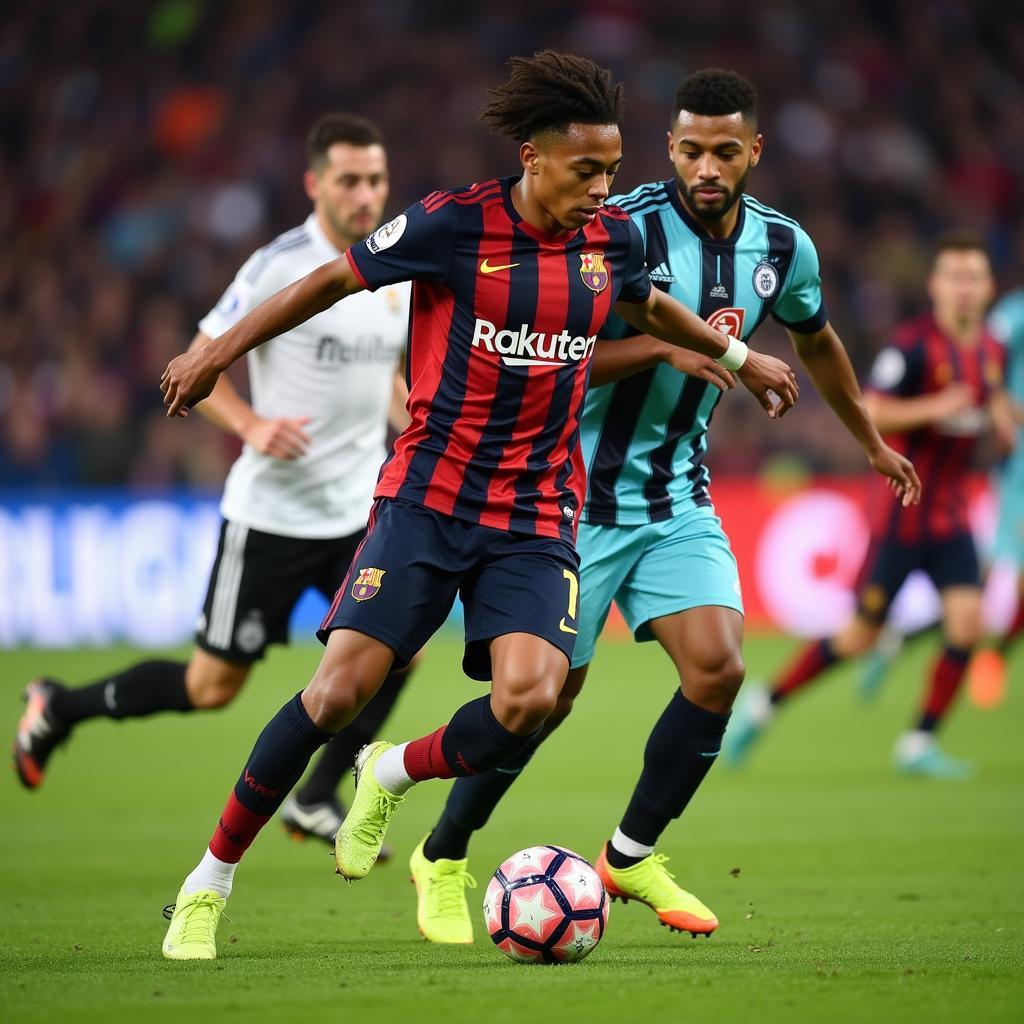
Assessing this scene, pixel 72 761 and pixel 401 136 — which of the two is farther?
pixel 401 136

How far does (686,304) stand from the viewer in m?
5.32

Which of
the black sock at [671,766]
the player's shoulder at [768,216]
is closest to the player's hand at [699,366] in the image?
the player's shoulder at [768,216]

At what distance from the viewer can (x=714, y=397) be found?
543 cm

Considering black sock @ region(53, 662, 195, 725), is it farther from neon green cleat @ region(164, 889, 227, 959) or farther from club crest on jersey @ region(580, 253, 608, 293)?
club crest on jersey @ region(580, 253, 608, 293)

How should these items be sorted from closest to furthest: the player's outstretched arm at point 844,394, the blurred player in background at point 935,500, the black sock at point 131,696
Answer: the player's outstretched arm at point 844,394 → the black sock at point 131,696 → the blurred player in background at point 935,500

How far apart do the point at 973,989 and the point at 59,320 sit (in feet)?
46.7

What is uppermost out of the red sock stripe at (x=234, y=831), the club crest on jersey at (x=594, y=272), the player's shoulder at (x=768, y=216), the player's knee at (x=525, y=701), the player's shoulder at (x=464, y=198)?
the player's shoulder at (x=464, y=198)

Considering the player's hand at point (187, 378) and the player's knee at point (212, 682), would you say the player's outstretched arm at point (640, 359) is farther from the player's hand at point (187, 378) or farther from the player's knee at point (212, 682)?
A: the player's knee at point (212, 682)

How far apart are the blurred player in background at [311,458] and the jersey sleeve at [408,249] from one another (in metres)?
1.98

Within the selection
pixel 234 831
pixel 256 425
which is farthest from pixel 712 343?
pixel 256 425

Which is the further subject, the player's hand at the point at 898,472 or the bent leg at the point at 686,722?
the player's hand at the point at 898,472

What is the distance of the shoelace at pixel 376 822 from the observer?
4645 millimetres

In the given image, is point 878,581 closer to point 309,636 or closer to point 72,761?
point 72,761

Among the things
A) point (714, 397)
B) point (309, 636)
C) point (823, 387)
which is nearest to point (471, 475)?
point (714, 397)
